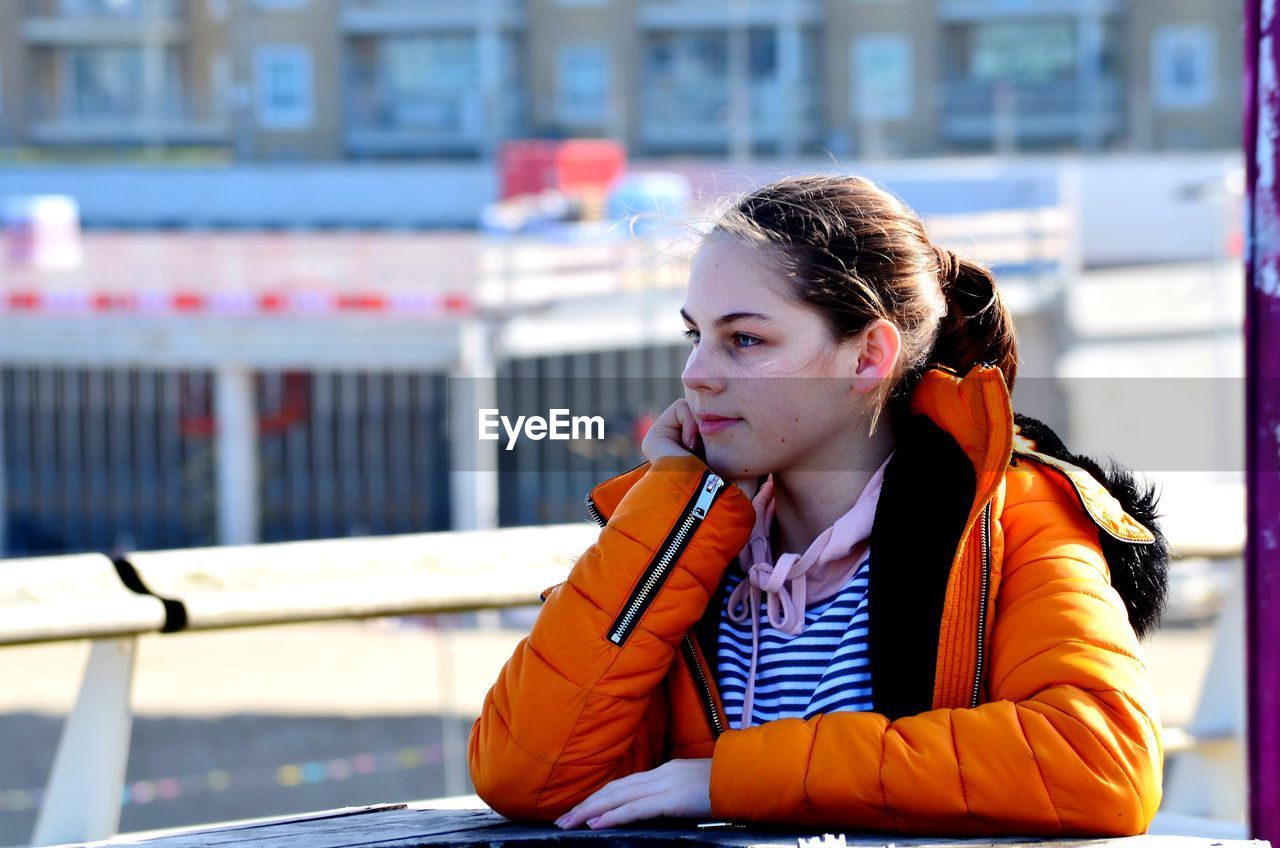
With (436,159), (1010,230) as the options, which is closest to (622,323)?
(1010,230)

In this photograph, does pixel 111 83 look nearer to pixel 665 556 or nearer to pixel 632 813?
pixel 665 556

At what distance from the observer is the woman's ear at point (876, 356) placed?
6.41ft

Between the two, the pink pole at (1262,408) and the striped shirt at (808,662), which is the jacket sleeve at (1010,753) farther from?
the pink pole at (1262,408)

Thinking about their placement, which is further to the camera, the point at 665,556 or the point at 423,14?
the point at 423,14

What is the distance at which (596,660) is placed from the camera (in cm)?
184

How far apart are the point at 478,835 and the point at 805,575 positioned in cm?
48

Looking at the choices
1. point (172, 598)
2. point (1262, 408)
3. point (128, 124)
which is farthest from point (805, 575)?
point (128, 124)

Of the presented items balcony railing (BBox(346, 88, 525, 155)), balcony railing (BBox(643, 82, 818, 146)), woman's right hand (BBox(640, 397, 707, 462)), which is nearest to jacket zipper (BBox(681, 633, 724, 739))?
woman's right hand (BBox(640, 397, 707, 462))

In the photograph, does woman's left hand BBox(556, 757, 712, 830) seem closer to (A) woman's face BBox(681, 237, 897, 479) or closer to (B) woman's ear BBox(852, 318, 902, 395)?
(A) woman's face BBox(681, 237, 897, 479)

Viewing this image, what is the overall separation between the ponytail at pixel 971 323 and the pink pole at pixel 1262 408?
0.50 metres

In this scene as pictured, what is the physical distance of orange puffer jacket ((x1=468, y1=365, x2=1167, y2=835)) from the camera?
5.49 ft

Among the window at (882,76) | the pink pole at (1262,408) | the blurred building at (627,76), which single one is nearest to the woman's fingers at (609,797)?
the pink pole at (1262,408)

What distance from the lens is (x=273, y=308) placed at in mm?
16391

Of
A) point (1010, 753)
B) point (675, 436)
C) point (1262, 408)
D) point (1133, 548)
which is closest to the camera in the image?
point (1010, 753)
